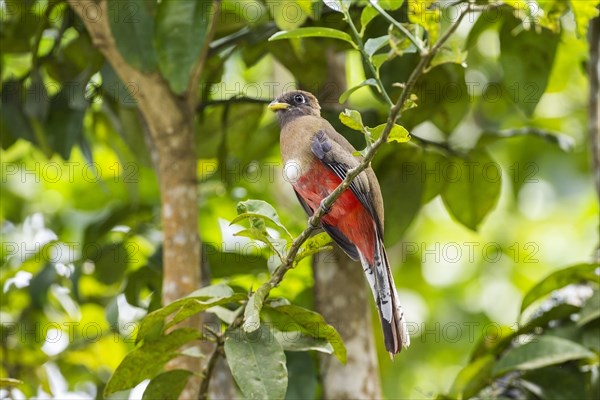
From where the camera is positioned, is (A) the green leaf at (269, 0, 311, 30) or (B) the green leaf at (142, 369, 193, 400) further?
(A) the green leaf at (269, 0, 311, 30)

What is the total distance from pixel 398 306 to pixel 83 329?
7.14 ft

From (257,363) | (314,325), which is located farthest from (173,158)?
(257,363)

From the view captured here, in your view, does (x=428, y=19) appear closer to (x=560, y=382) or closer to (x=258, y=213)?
(x=258, y=213)

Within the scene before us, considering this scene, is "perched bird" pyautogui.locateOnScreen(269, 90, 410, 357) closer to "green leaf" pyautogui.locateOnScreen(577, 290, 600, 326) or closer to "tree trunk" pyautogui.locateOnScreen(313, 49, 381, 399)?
"tree trunk" pyautogui.locateOnScreen(313, 49, 381, 399)

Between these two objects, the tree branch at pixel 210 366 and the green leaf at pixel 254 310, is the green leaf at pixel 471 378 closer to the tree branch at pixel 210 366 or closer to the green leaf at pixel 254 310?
the tree branch at pixel 210 366

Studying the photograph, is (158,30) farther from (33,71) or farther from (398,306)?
(398,306)

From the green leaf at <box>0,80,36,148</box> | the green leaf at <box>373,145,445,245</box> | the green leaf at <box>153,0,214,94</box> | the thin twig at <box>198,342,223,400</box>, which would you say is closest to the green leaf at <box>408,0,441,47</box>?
the thin twig at <box>198,342,223,400</box>

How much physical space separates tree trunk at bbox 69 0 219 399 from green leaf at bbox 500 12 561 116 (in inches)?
41.7

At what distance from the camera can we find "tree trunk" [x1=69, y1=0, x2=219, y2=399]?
303 centimetres

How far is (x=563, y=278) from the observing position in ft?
10.8

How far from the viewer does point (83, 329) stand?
4496 millimetres

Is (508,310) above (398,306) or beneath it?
beneath

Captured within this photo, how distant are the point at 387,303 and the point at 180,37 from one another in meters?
1.08

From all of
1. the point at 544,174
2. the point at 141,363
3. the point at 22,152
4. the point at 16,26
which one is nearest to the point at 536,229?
the point at 544,174
